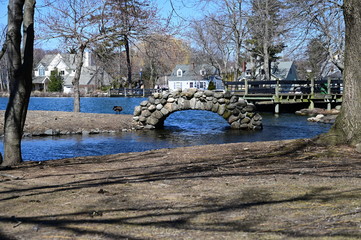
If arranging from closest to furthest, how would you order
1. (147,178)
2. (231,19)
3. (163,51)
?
(147,178) → (163,51) → (231,19)

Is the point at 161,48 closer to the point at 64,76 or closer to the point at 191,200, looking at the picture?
the point at 191,200

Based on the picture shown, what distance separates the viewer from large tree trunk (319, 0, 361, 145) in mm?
7887

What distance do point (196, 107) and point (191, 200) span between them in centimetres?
1597

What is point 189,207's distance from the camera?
4.14 metres

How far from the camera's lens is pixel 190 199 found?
446cm

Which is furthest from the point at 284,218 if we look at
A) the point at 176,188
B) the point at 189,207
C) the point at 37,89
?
the point at 37,89

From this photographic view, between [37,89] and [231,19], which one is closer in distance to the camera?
[231,19]

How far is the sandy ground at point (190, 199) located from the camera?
11.4 ft

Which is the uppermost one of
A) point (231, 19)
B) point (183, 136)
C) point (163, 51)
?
point (231, 19)

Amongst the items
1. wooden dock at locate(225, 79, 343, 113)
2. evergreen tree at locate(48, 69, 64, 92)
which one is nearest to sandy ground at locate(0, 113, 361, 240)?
wooden dock at locate(225, 79, 343, 113)

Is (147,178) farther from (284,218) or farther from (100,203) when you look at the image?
(284,218)

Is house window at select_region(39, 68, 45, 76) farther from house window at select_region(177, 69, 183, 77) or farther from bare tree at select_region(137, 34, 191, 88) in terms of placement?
bare tree at select_region(137, 34, 191, 88)

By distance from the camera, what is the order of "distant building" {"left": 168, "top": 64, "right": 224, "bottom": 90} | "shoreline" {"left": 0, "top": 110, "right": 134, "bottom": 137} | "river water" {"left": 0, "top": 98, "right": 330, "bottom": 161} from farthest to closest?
"distant building" {"left": 168, "top": 64, "right": 224, "bottom": 90}, "shoreline" {"left": 0, "top": 110, "right": 134, "bottom": 137}, "river water" {"left": 0, "top": 98, "right": 330, "bottom": 161}

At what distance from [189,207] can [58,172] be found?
3.26 m
